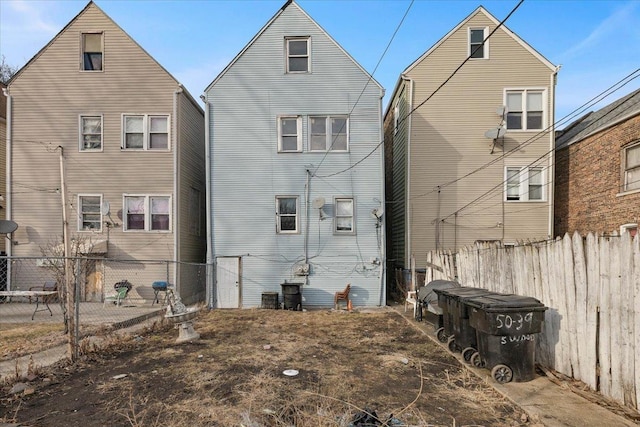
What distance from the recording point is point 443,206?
1502 cm

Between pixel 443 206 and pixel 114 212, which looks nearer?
pixel 114 212

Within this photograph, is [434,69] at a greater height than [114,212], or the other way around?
[434,69]

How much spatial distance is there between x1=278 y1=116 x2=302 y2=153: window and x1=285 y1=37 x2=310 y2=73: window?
1887mm

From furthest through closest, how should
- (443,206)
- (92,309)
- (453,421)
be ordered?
(443,206)
(92,309)
(453,421)

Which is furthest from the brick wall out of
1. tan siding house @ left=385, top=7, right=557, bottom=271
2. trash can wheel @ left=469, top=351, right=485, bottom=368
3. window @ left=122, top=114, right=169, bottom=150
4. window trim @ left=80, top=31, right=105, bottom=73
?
window trim @ left=80, top=31, right=105, bottom=73

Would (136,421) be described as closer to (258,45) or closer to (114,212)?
(114,212)

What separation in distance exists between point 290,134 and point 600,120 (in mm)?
11530

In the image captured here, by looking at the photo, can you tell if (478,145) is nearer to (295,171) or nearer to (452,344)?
(295,171)

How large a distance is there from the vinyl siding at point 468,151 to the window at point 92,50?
39.5 ft

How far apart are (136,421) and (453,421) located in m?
3.41

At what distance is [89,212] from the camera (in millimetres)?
14031

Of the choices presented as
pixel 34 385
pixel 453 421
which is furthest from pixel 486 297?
pixel 34 385

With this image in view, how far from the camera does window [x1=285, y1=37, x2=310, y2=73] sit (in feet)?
47.1

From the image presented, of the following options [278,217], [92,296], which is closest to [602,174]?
[278,217]
